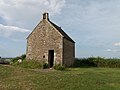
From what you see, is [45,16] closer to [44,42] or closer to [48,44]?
[44,42]

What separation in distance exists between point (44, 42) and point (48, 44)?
2.80ft

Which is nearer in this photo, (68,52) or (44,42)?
(44,42)

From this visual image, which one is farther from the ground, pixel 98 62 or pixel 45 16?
pixel 45 16

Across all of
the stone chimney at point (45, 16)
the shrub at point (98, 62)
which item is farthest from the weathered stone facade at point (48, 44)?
the shrub at point (98, 62)

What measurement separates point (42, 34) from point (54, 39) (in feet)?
8.55

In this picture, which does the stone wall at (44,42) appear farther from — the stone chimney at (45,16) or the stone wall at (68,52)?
the stone wall at (68,52)

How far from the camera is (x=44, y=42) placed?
4022cm

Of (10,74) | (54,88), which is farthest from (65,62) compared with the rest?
(54,88)

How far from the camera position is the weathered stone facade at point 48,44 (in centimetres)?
3884

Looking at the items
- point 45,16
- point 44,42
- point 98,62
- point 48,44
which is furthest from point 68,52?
point 98,62

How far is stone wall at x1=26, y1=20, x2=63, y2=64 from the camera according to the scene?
1533 inches

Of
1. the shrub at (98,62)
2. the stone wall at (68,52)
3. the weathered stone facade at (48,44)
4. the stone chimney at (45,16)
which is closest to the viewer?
the weathered stone facade at (48,44)

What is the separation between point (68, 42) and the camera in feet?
139

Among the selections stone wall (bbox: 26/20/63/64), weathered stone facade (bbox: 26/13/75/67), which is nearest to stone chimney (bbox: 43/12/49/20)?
weathered stone facade (bbox: 26/13/75/67)
